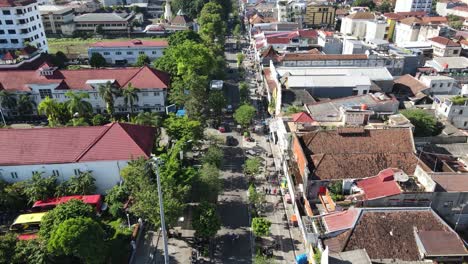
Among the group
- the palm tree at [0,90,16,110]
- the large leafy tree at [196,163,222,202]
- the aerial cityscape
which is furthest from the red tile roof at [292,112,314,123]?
the palm tree at [0,90,16,110]

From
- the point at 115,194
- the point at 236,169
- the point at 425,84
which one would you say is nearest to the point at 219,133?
the point at 236,169

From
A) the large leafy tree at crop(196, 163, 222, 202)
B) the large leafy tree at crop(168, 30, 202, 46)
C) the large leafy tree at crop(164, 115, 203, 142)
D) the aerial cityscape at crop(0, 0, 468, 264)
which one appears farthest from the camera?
the large leafy tree at crop(168, 30, 202, 46)

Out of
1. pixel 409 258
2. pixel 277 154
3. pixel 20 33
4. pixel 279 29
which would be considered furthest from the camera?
pixel 279 29

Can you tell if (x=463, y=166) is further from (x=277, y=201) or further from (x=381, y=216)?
(x=277, y=201)

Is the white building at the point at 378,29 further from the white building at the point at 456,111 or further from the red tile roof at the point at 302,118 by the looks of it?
the red tile roof at the point at 302,118

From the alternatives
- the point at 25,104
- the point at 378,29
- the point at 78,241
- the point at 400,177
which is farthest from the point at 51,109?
the point at 378,29

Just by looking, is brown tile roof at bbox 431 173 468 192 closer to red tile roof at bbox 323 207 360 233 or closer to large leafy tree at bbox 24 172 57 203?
red tile roof at bbox 323 207 360 233
